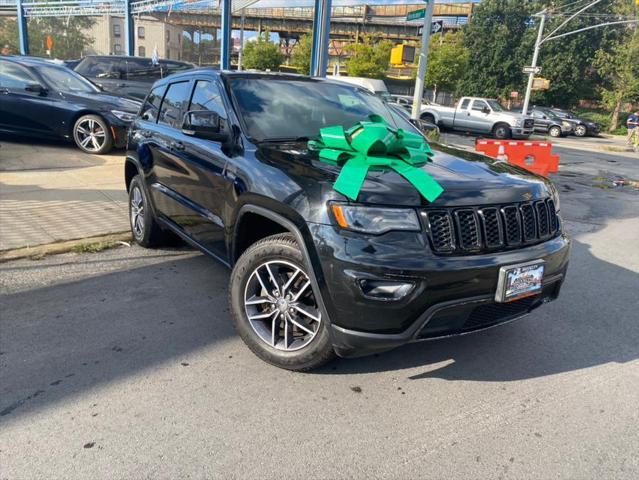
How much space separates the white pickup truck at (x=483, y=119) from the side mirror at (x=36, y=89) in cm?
1809

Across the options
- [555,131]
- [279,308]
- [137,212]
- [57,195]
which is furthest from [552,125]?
[279,308]

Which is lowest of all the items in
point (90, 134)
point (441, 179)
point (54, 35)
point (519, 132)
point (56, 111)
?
point (519, 132)

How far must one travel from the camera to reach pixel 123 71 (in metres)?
13.3

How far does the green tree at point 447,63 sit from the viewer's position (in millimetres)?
43812

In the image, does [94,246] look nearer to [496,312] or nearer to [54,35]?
[496,312]

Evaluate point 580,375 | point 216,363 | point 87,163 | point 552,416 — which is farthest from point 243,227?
point 87,163

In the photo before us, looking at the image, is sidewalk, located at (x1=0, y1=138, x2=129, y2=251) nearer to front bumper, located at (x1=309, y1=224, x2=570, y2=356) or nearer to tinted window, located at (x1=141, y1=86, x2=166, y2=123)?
tinted window, located at (x1=141, y1=86, x2=166, y2=123)

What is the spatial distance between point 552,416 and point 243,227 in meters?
2.07

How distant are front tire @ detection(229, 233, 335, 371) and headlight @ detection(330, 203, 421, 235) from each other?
36cm

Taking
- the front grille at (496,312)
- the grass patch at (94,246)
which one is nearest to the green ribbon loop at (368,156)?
the front grille at (496,312)

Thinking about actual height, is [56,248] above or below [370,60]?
below

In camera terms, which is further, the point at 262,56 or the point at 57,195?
the point at 262,56

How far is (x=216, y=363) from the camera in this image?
3104 millimetres

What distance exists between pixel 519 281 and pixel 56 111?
916 centimetres
